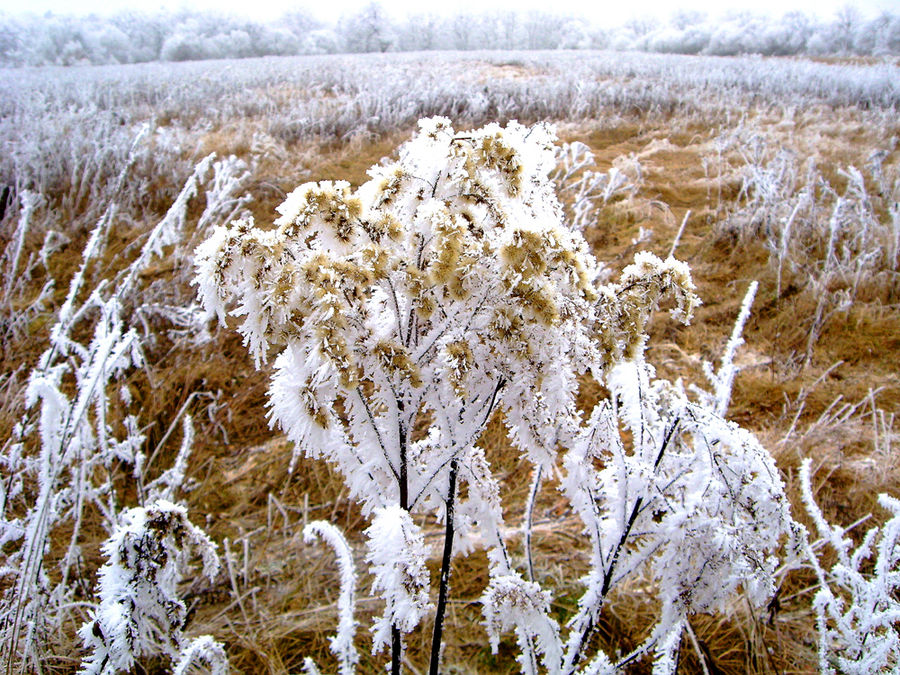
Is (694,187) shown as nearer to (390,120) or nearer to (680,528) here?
(390,120)

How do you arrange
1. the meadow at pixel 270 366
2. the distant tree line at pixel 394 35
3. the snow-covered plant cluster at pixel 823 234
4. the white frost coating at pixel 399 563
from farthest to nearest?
the distant tree line at pixel 394 35
the snow-covered plant cluster at pixel 823 234
the meadow at pixel 270 366
the white frost coating at pixel 399 563

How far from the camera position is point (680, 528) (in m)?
0.97

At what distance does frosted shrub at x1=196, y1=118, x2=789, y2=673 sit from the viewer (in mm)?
828

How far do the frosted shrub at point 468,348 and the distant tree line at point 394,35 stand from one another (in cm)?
1429

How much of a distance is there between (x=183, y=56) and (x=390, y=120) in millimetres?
16827

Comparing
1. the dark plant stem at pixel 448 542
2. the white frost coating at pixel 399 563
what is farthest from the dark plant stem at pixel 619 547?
the white frost coating at pixel 399 563

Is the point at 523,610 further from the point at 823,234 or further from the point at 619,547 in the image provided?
the point at 823,234

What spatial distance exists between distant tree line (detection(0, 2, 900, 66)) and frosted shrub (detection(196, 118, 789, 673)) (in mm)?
14290

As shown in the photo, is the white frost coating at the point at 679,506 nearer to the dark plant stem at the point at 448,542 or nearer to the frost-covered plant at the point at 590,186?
the dark plant stem at the point at 448,542

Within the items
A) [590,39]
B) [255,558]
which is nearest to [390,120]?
[255,558]

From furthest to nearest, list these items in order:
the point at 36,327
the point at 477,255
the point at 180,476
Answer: the point at 36,327
the point at 180,476
the point at 477,255

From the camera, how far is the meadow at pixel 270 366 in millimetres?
1765

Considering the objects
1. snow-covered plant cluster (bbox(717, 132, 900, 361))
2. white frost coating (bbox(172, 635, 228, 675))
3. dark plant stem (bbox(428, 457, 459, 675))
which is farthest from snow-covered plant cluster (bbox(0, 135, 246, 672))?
snow-covered plant cluster (bbox(717, 132, 900, 361))

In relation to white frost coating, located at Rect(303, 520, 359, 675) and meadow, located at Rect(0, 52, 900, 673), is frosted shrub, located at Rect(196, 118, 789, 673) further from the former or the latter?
meadow, located at Rect(0, 52, 900, 673)
